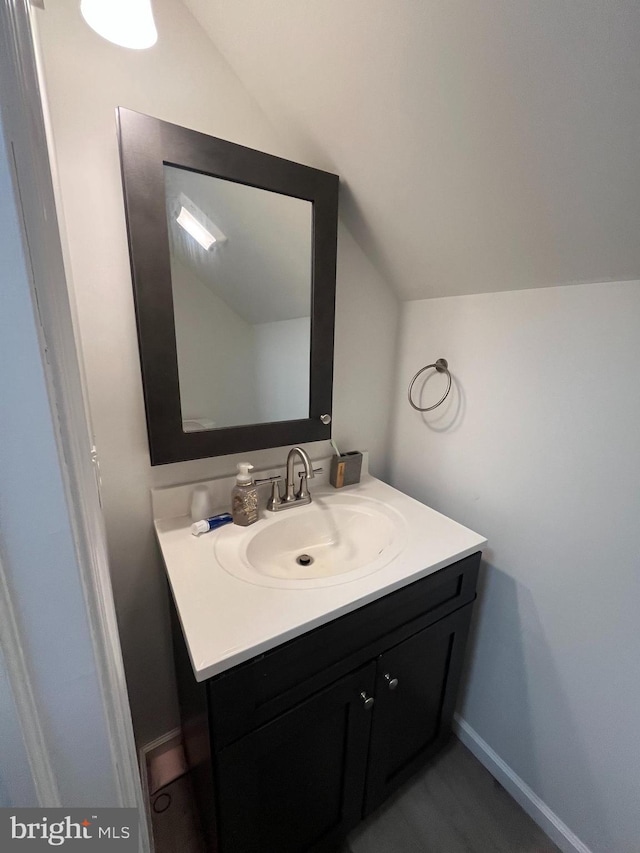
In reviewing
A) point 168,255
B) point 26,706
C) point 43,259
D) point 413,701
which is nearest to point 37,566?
point 26,706

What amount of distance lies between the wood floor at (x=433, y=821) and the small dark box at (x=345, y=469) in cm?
103

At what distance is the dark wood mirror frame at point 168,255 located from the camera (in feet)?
2.60

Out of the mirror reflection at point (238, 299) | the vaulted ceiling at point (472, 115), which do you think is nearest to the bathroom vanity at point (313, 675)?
the mirror reflection at point (238, 299)

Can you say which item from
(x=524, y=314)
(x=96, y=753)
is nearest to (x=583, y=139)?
(x=524, y=314)

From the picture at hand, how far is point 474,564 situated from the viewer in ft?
3.30

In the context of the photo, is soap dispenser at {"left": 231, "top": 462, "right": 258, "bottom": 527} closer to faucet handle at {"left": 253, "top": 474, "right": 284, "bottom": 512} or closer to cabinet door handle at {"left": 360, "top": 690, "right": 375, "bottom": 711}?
faucet handle at {"left": 253, "top": 474, "right": 284, "bottom": 512}

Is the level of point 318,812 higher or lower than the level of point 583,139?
lower

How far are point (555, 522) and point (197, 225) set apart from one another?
125 cm

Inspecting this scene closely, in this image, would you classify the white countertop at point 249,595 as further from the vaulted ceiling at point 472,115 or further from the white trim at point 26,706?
the vaulted ceiling at point 472,115

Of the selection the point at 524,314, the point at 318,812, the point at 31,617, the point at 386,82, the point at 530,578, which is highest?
the point at 386,82

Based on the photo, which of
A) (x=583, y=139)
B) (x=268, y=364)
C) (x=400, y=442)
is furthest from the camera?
(x=400, y=442)

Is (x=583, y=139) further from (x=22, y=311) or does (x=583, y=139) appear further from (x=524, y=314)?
(x=22, y=311)

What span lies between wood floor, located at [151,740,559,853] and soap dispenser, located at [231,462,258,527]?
0.95m

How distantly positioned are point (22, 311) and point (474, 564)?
112 centimetres
